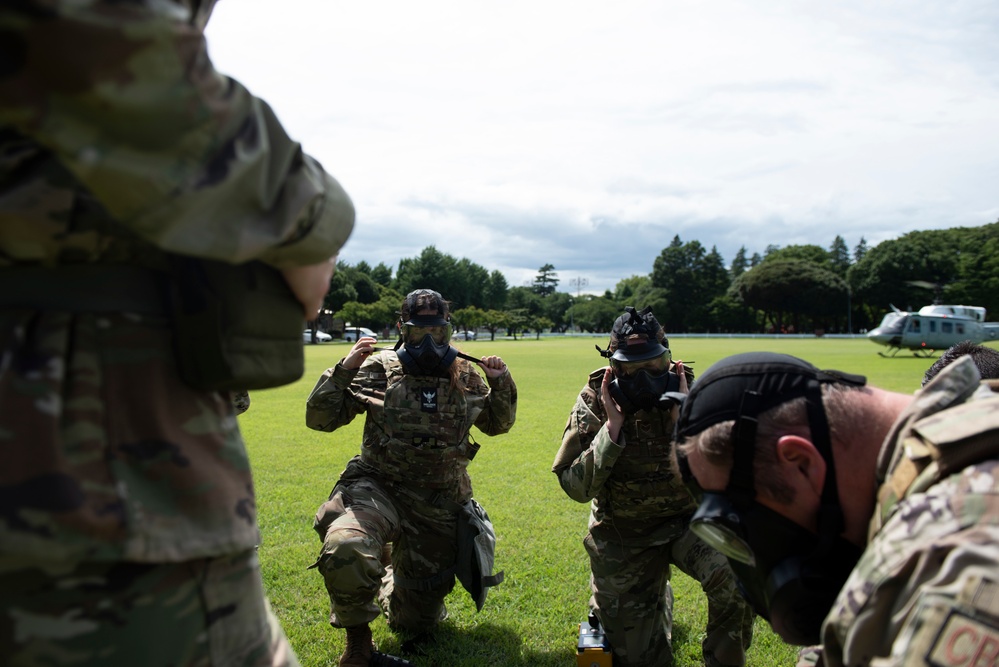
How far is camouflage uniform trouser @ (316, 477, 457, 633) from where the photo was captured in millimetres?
4695

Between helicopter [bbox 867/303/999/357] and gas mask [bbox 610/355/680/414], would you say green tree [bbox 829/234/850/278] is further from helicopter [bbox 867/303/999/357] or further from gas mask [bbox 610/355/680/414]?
gas mask [bbox 610/355/680/414]

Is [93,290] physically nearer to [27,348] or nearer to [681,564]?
[27,348]

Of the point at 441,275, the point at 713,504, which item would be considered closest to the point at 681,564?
the point at 713,504

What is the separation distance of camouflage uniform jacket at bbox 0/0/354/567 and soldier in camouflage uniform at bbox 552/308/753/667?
3662 mm

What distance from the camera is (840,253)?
Answer: 4899 inches

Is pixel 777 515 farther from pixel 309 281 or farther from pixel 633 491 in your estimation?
pixel 633 491

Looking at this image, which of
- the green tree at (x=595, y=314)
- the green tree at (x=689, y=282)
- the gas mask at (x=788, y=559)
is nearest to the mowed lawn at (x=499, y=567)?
the gas mask at (x=788, y=559)

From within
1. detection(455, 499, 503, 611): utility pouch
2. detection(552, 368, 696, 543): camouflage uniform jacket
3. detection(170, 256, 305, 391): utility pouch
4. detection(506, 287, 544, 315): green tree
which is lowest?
detection(455, 499, 503, 611): utility pouch

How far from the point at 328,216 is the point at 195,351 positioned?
0.42 metres

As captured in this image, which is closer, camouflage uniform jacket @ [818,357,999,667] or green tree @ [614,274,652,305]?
camouflage uniform jacket @ [818,357,999,667]

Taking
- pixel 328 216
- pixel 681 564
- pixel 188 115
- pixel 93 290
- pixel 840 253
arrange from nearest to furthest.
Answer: pixel 188 115, pixel 93 290, pixel 328 216, pixel 681 564, pixel 840 253

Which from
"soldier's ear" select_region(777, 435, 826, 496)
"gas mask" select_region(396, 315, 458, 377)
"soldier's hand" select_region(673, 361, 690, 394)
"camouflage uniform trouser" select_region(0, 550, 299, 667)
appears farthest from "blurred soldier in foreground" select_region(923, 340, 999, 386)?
"camouflage uniform trouser" select_region(0, 550, 299, 667)

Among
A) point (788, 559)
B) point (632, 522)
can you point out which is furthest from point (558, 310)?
point (788, 559)

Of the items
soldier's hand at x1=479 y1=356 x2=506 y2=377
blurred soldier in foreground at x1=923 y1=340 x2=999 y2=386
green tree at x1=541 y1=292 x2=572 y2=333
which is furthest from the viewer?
green tree at x1=541 y1=292 x2=572 y2=333
